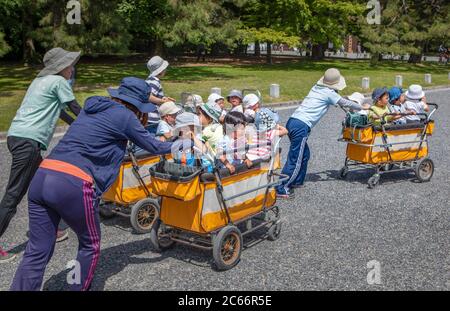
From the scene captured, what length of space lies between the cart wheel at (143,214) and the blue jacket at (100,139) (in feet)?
5.80

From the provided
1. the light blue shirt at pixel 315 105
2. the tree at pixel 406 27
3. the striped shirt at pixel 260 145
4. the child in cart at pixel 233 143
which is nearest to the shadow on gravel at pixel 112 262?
the child in cart at pixel 233 143

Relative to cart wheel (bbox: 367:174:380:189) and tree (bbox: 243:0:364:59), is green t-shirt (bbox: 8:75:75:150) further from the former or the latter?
tree (bbox: 243:0:364:59)

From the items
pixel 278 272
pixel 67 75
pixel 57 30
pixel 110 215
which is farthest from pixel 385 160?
pixel 57 30

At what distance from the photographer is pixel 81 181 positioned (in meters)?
3.61

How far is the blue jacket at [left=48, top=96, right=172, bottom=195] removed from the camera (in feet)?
12.2

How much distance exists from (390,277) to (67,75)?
3.47 m

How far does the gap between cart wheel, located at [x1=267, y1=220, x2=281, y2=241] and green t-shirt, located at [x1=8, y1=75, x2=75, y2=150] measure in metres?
2.44

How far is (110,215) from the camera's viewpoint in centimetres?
623

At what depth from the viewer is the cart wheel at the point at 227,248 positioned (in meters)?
4.65

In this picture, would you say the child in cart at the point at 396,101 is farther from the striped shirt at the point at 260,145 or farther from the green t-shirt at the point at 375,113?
the striped shirt at the point at 260,145

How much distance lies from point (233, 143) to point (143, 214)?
137cm

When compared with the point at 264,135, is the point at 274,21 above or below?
above

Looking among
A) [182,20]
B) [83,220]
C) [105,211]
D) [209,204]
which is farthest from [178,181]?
[182,20]

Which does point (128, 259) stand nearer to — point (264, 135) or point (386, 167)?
point (264, 135)
